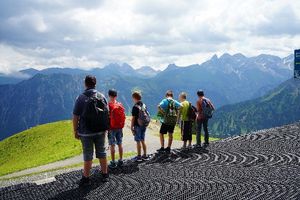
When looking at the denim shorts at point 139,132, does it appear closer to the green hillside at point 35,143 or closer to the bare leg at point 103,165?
the bare leg at point 103,165

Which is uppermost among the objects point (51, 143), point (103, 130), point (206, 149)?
point (103, 130)

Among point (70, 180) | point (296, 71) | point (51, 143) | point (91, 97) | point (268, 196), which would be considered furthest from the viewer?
point (296, 71)

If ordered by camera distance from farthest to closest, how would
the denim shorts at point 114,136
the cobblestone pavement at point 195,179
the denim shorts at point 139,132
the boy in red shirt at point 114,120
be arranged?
the denim shorts at point 139,132 → the denim shorts at point 114,136 → the boy in red shirt at point 114,120 → the cobblestone pavement at point 195,179

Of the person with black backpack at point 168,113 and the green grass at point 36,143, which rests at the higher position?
the person with black backpack at point 168,113

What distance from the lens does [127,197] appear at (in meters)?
11.2

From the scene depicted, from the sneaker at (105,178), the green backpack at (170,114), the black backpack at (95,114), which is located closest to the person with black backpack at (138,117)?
the green backpack at (170,114)

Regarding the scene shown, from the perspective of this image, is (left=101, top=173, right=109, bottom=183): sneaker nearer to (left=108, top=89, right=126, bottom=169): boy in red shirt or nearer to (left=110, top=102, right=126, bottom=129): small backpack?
(left=108, top=89, right=126, bottom=169): boy in red shirt

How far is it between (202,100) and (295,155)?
5.30 meters

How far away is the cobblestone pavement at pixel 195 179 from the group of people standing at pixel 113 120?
31.1 inches

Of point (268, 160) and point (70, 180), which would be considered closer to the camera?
point (70, 180)

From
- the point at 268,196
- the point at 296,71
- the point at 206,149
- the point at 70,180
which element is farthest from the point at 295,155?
the point at 296,71

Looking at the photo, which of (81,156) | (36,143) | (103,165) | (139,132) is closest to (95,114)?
(103,165)

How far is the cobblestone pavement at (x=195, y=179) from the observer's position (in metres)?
11.3

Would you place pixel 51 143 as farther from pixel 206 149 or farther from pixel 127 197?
pixel 127 197
